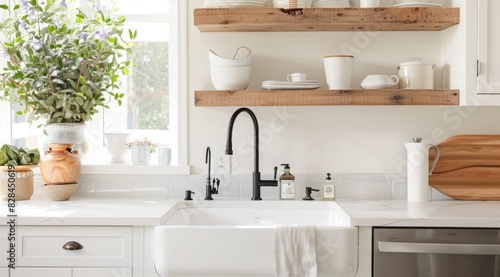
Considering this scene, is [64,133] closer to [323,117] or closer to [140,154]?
[140,154]

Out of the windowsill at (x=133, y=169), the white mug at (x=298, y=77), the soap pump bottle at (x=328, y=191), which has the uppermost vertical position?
Result: the white mug at (x=298, y=77)

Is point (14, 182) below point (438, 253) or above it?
above

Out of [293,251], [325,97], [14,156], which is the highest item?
[325,97]

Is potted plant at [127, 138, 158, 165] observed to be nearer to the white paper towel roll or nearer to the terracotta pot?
the terracotta pot

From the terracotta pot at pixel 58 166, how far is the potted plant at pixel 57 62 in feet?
0.55

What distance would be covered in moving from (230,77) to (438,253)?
49.2 inches

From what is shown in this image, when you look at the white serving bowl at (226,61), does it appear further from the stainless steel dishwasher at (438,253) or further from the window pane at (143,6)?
the stainless steel dishwasher at (438,253)

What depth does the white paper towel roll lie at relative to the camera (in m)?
3.14

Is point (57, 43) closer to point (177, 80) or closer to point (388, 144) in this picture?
point (177, 80)

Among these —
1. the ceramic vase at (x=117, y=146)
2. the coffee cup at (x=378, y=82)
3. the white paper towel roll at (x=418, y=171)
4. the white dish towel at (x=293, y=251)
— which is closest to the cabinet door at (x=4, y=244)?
the ceramic vase at (x=117, y=146)

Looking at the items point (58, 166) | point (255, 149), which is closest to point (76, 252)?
point (58, 166)

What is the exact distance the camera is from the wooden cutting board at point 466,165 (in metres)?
3.28

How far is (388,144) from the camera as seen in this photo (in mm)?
3352

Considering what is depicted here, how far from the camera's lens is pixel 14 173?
10.4ft
